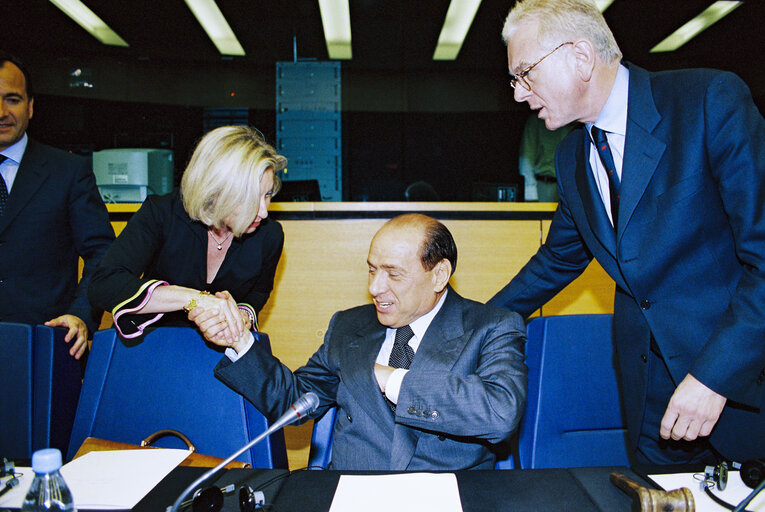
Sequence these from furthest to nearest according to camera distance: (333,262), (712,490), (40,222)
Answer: (333,262), (40,222), (712,490)

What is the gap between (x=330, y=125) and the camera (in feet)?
22.1

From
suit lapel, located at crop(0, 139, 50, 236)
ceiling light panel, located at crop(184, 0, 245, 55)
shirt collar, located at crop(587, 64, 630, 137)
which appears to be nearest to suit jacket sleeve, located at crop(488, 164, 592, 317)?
shirt collar, located at crop(587, 64, 630, 137)

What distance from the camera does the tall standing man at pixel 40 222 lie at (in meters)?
1.91

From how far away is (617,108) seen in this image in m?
1.32

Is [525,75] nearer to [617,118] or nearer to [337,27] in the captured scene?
[617,118]

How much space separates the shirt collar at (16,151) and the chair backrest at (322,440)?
4.85 ft

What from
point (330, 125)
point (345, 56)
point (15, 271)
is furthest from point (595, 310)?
point (345, 56)

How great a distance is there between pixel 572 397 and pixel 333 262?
1.17m

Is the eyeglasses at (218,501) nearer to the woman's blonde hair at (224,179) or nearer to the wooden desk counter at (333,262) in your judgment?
the woman's blonde hair at (224,179)

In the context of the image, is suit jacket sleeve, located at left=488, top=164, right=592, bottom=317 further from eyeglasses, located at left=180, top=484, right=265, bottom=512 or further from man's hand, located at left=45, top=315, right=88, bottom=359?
man's hand, located at left=45, top=315, right=88, bottom=359

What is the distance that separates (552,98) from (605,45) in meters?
0.16

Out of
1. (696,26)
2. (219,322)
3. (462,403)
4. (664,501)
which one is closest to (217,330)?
(219,322)

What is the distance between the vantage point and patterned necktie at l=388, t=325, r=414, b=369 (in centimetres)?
159

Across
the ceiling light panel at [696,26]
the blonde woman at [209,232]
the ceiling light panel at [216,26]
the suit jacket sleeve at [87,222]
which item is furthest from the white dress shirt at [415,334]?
the ceiling light panel at [696,26]
